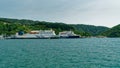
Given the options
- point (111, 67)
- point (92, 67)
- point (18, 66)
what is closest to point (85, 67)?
point (92, 67)

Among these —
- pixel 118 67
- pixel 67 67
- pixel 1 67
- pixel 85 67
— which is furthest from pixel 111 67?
pixel 1 67

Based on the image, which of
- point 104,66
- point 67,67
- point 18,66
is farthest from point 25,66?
point 104,66

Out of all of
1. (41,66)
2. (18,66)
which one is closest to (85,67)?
(41,66)

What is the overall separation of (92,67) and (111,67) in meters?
3.13

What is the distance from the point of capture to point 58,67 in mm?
44594

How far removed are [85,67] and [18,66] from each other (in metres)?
11.2

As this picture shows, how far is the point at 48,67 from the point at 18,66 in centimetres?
522

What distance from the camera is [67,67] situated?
4475 centimetres

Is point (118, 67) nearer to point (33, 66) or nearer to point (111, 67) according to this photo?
point (111, 67)

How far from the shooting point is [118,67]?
43812mm

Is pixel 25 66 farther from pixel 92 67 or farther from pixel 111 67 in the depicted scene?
pixel 111 67

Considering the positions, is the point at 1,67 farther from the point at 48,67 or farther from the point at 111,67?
the point at 111,67

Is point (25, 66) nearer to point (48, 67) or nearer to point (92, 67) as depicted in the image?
point (48, 67)

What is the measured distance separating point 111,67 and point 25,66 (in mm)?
14191
